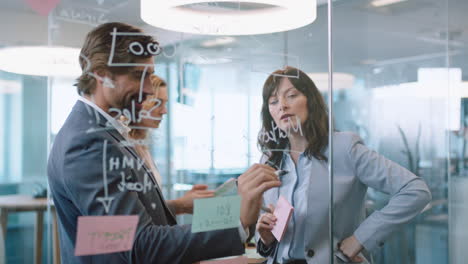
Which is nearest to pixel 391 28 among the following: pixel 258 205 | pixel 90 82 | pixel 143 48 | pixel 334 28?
pixel 334 28

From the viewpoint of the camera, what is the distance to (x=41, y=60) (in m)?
1.73

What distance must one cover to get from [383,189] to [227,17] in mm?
1034

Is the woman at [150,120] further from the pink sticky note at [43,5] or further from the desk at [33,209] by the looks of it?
the desk at [33,209]

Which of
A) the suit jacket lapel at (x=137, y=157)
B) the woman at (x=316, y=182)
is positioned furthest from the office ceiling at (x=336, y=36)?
the suit jacket lapel at (x=137, y=157)

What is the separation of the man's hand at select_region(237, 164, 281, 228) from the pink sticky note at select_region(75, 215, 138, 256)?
1.31 feet

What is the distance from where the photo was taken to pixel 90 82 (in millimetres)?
1376

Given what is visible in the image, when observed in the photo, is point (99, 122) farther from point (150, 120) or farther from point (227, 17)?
point (227, 17)

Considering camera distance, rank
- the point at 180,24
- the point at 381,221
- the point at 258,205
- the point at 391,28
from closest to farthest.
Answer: the point at 180,24, the point at 258,205, the point at 381,221, the point at 391,28

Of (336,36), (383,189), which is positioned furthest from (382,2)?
(383,189)

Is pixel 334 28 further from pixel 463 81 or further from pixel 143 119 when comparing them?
pixel 143 119

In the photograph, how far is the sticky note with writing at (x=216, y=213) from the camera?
60.0 inches

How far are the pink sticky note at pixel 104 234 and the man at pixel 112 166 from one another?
2cm

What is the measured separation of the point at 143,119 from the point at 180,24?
358mm

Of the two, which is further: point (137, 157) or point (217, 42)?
point (217, 42)
